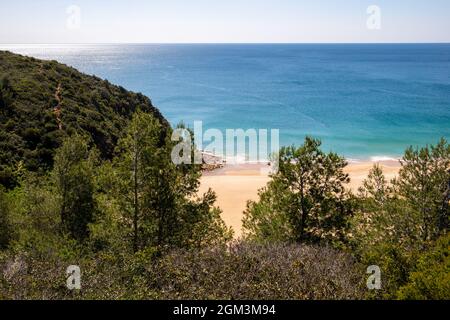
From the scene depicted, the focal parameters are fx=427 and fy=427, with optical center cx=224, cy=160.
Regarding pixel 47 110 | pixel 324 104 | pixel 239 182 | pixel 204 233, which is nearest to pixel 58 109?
pixel 47 110

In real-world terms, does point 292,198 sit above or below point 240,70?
below

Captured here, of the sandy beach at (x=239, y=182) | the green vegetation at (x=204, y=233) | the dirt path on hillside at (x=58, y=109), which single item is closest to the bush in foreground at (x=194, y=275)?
the green vegetation at (x=204, y=233)

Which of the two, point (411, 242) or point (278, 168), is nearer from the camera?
point (411, 242)

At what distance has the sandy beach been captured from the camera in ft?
123

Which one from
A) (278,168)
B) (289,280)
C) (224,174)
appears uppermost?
(278,168)

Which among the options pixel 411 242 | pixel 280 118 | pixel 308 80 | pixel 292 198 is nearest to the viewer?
pixel 411 242

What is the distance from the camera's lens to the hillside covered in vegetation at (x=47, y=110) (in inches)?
1283

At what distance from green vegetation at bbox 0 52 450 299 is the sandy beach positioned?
1255 cm

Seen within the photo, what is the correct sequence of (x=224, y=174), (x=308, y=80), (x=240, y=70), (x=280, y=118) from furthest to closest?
1. (x=240, y=70)
2. (x=308, y=80)
3. (x=280, y=118)
4. (x=224, y=174)

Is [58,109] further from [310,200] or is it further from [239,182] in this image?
[310,200]
